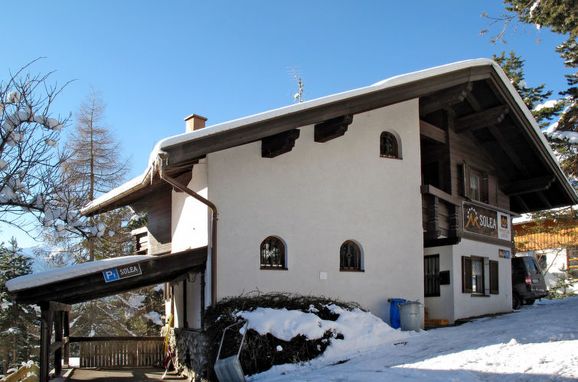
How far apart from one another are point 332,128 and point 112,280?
5.52 metres

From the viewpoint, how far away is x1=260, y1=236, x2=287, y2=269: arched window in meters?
11.9

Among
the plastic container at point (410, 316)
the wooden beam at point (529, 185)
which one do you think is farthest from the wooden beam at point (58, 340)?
the wooden beam at point (529, 185)

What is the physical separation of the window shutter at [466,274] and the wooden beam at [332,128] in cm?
564

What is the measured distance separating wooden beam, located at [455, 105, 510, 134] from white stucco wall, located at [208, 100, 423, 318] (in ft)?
6.60

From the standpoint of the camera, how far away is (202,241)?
461 inches

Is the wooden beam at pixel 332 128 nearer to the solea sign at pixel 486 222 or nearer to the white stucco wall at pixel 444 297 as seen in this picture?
the white stucco wall at pixel 444 297

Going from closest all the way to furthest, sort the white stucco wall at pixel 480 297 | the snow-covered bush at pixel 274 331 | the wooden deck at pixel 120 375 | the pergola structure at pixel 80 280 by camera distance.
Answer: the pergola structure at pixel 80 280
the snow-covered bush at pixel 274 331
the wooden deck at pixel 120 375
the white stucco wall at pixel 480 297

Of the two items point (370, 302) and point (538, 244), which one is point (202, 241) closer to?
point (370, 302)

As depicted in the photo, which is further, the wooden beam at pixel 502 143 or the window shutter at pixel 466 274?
the wooden beam at pixel 502 143

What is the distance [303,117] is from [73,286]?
5241mm

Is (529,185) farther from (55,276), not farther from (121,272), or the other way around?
(55,276)

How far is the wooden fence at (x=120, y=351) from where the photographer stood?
50.1 feet

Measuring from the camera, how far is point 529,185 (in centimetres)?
1817

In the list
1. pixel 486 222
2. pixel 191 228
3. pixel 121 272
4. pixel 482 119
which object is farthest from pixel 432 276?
pixel 121 272
